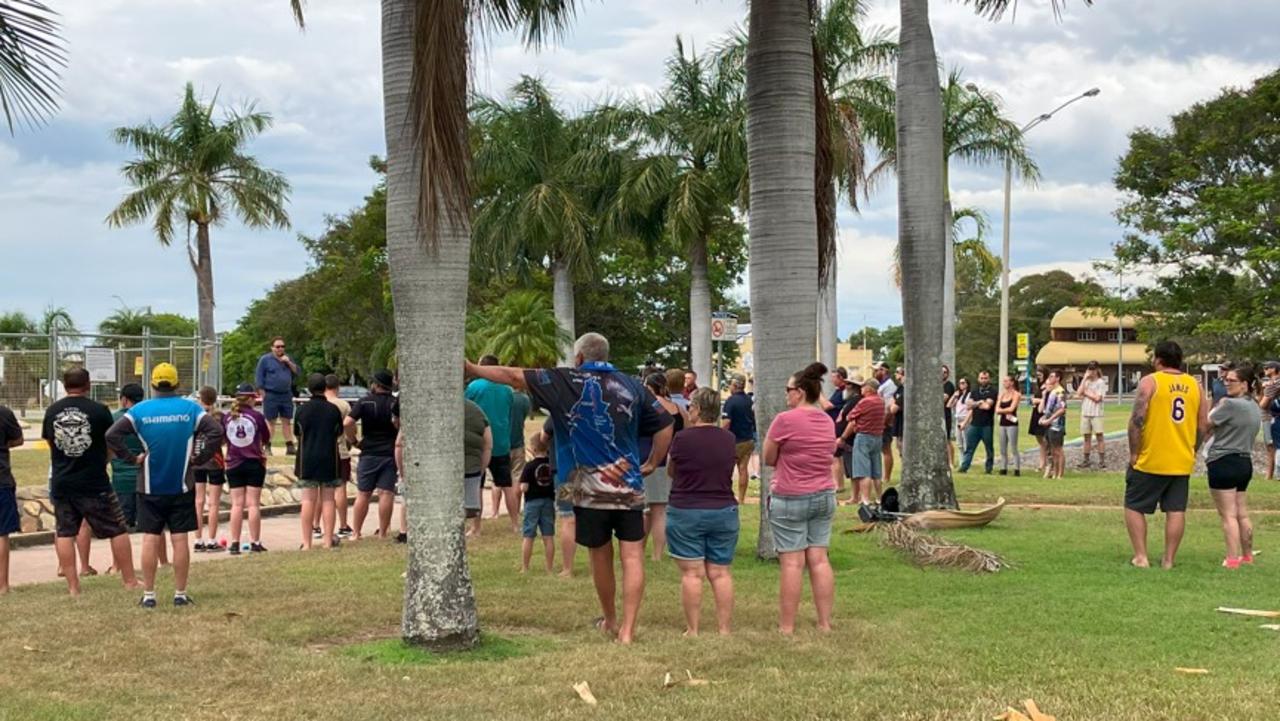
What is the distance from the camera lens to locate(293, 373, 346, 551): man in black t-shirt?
39.0ft

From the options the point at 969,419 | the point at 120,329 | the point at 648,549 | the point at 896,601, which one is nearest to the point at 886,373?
the point at 969,419

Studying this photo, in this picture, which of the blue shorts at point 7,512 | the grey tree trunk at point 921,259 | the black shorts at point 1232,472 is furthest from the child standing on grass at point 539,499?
the black shorts at point 1232,472

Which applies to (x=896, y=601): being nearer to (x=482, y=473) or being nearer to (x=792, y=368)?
(x=792, y=368)

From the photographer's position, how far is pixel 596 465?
7352 mm

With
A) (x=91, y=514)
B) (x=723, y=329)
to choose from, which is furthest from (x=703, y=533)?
(x=723, y=329)

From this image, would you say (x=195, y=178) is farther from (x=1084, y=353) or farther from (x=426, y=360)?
(x=1084, y=353)

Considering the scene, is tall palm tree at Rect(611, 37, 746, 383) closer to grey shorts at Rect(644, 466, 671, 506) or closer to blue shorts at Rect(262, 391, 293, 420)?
blue shorts at Rect(262, 391, 293, 420)

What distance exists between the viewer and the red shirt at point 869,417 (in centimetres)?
1510

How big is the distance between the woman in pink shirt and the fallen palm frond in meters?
2.84

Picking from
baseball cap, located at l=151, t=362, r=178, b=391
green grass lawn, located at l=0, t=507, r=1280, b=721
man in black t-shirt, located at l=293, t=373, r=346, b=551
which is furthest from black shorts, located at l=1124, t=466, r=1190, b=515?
baseball cap, located at l=151, t=362, r=178, b=391

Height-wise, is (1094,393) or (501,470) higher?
(1094,393)

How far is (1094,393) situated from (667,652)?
15556mm

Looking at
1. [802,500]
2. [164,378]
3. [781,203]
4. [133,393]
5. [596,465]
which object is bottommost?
[802,500]

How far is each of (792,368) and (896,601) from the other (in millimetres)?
2604
